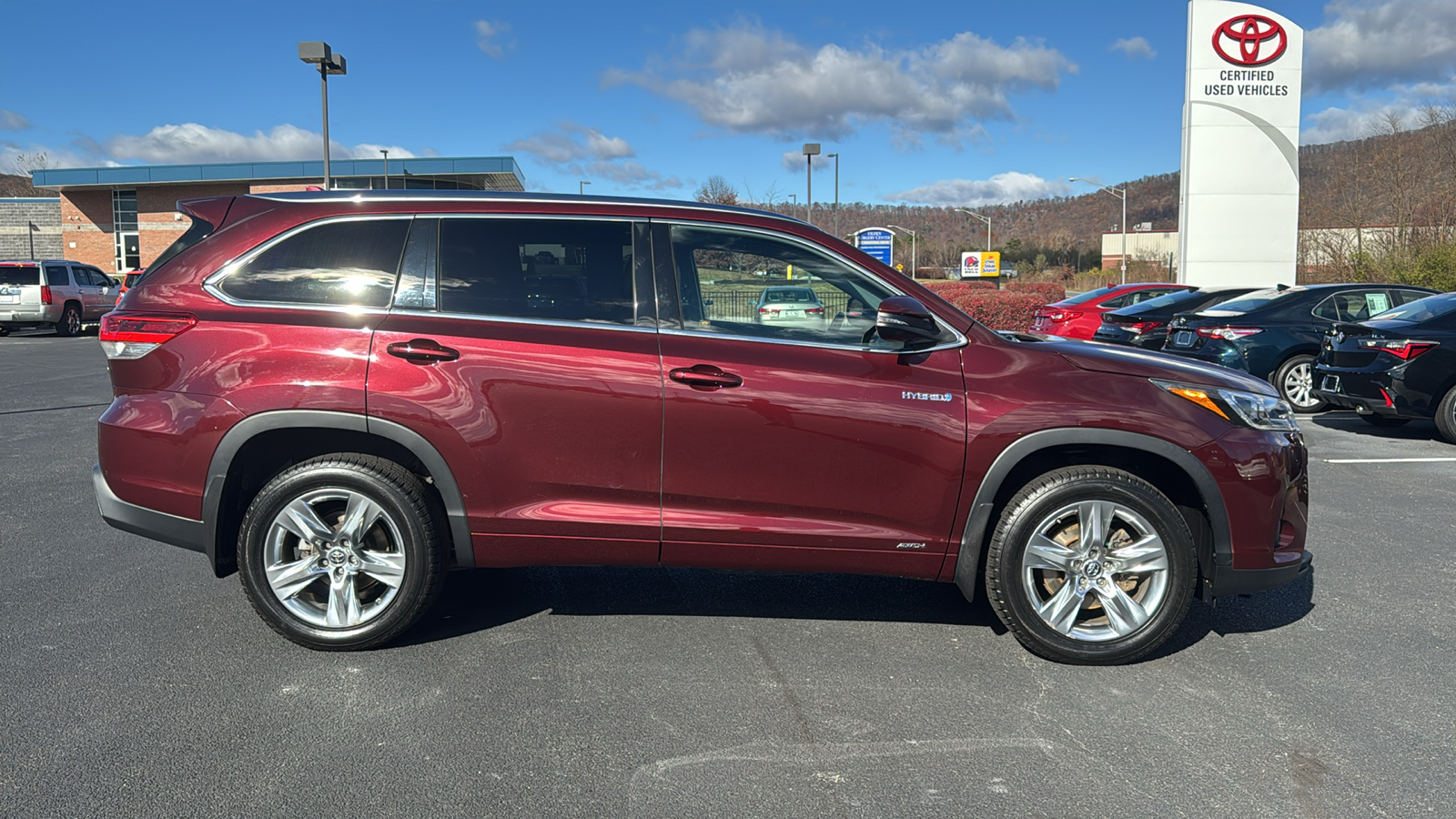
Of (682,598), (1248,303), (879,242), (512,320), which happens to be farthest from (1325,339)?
(879,242)

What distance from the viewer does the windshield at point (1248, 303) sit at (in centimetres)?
1203

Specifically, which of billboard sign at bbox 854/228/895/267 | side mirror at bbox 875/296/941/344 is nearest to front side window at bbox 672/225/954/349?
side mirror at bbox 875/296/941/344

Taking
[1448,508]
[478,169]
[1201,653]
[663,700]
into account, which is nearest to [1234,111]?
[1448,508]

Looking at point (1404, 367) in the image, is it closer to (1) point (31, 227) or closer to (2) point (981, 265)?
(2) point (981, 265)

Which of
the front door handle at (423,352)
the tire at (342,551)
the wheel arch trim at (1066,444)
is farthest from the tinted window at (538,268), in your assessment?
the wheel arch trim at (1066,444)

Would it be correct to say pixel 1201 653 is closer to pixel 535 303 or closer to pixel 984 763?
pixel 984 763

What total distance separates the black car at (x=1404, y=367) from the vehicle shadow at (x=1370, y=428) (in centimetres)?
52

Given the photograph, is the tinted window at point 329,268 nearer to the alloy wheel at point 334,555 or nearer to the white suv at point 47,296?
the alloy wheel at point 334,555

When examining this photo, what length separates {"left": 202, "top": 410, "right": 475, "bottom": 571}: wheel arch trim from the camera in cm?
394

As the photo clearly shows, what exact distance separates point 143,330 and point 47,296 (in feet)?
83.2

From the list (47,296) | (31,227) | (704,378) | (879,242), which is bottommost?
(704,378)

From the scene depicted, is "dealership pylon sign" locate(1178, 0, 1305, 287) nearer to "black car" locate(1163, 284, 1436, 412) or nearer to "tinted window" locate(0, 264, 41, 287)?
"black car" locate(1163, 284, 1436, 412)

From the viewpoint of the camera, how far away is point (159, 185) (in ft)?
167

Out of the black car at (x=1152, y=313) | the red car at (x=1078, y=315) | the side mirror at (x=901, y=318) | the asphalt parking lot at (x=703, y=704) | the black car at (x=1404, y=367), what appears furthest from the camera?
the red car at (x=1078, y=315)
